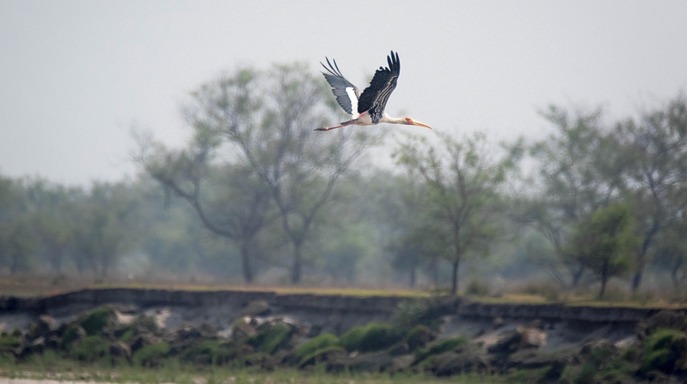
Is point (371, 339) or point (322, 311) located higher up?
point (322, 311)

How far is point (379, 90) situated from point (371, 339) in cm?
1616

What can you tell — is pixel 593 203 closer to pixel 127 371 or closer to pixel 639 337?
pixel 639 337

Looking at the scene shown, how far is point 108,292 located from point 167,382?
14.3 meters

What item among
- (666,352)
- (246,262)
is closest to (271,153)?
(246,262)

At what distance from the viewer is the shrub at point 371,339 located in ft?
111

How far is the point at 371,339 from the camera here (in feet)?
112

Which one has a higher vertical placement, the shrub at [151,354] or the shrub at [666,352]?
the shrub at [666,352]

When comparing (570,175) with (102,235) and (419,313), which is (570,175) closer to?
(419,313)

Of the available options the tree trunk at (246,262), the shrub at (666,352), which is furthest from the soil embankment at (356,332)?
the tree trunk at (246,262)

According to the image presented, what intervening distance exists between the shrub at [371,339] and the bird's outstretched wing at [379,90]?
47.9 ft

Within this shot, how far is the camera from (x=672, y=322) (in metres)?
27.5

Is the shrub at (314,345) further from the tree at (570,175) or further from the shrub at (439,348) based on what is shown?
the tree at (570,175)

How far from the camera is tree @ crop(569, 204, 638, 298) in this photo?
111 feet

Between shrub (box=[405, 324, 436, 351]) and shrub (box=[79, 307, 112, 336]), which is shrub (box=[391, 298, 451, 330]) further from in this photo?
shrub (box=[79, 307, 112, 336])
